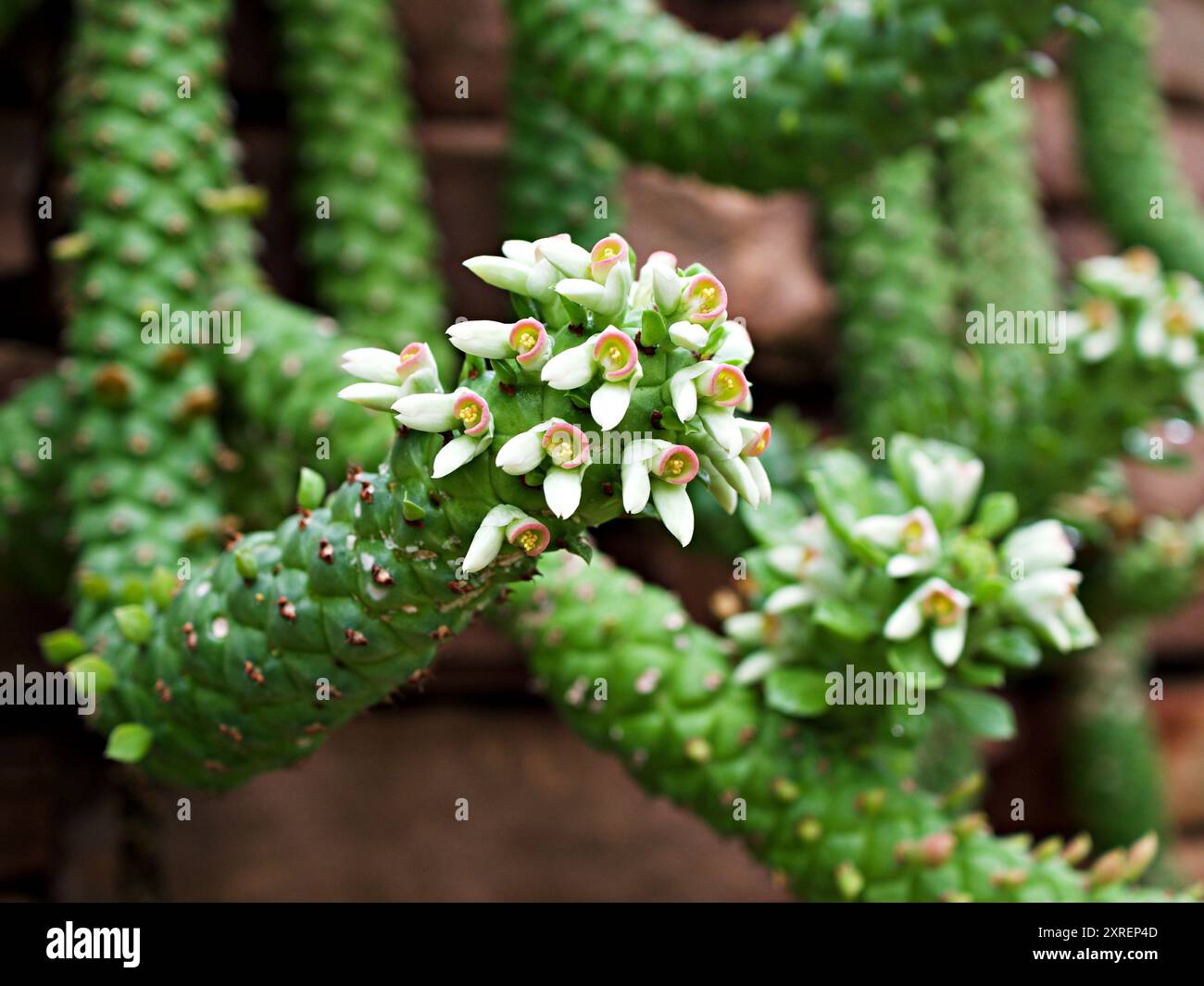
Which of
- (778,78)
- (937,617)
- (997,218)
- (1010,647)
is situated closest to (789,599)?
(937,617)

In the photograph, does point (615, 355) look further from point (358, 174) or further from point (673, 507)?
point (358, 174)

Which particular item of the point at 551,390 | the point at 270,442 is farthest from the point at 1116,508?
the point at 551,390

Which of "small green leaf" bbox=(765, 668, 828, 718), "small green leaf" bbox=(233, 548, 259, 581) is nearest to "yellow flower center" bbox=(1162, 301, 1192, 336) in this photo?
"small green leaf" bbox=(765, 668, 828, 718)

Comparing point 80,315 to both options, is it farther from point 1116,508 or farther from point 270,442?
point 1116,508

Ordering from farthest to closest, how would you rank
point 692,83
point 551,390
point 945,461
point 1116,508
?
point 1116,508, point 692,83, point 945,461, point 551,390

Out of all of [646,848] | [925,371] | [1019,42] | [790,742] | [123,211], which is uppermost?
[1019,42]

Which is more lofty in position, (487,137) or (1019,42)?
(487,137)

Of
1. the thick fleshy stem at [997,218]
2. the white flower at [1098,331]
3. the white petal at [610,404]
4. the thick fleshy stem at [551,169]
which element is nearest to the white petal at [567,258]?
the white petal at [610,404]

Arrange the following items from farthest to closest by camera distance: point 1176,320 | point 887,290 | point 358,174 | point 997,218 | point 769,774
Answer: point 997,218, point 887,290, point 358,174, point 1176,320, point 769,774
